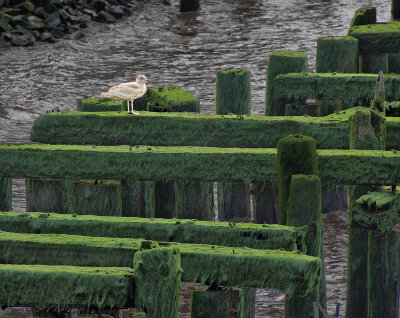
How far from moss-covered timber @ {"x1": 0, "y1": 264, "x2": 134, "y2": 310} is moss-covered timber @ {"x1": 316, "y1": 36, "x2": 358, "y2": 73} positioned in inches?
273

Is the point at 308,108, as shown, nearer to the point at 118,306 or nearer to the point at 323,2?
the point at 118,306

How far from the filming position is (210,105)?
2064 cm

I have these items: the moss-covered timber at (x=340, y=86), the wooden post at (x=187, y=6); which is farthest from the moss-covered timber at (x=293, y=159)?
the wooden post at (x=187, y=6)

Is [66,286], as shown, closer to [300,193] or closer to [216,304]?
[216,304]

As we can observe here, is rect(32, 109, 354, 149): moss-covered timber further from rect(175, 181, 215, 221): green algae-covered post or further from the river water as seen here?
the river water

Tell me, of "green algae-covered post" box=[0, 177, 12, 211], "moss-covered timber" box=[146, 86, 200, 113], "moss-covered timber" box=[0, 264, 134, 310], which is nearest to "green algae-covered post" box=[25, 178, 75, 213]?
"green algae-covered post" box=[0, 177, 12, 211]

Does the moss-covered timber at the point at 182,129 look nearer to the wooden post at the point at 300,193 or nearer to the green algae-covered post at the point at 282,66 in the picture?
the wooden post at the point at 300,193

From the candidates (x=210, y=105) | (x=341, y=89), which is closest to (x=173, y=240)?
(x=341, y=89)

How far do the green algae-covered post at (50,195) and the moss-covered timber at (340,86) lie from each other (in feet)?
11.5

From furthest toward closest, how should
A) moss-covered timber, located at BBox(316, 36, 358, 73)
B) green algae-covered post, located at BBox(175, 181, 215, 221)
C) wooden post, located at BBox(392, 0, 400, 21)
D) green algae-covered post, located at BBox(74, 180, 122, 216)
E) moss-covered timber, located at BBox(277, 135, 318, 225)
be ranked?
wooden post, located at BBox(392, 0, 400, 21)
moss-covered timber, located at BBox(316, 36, 358, 73)
green algae-covered post, located at BBox(175, 181, 215, 221)
green algae-covered post, located at BBox(74, 180, 122, 216)
moss-covered timber, located at BBox(277, 135, 318, 225)

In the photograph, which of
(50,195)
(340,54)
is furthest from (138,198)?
(340,54)

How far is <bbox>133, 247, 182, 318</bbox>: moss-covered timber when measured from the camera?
8.19 m

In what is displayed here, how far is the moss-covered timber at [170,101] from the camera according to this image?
12.9 meters

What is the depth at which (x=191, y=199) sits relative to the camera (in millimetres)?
11094
